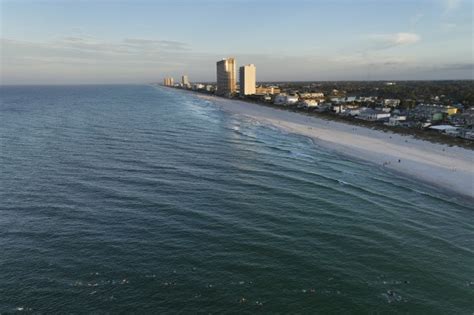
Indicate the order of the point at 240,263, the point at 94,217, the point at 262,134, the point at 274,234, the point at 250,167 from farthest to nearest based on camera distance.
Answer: the point at 262,134 → the point at 250,167 → the point at 94,217 → the point at 274,234 → the point at 240,263

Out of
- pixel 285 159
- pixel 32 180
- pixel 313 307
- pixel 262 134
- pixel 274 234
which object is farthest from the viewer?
pixel 262 134

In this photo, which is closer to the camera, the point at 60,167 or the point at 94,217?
the point at 94,217

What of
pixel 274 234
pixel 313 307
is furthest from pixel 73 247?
pixel 313 307

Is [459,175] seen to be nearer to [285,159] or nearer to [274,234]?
[285,159]

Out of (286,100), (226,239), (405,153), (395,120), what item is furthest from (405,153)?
(286,100)

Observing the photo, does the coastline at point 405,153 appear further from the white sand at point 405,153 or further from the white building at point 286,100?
the white building at point 286,100

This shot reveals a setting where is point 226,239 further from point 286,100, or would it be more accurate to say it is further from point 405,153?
point 286,100
